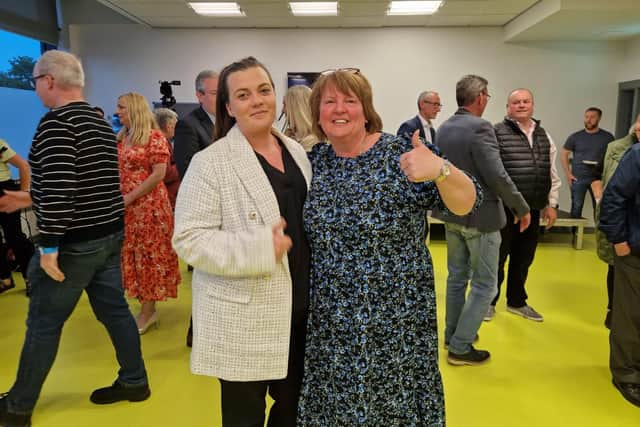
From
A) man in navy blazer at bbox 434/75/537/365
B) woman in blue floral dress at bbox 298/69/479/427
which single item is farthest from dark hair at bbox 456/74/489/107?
woman in blue floral dress at bbox 298/69/479/427

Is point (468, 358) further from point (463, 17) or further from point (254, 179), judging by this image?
point (463, 17)

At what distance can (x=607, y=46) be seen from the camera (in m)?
6.59

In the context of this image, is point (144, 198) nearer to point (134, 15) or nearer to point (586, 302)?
point (586, 302)

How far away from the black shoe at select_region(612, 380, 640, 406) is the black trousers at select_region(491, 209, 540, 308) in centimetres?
110

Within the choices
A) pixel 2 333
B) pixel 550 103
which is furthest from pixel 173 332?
pixel 550 103

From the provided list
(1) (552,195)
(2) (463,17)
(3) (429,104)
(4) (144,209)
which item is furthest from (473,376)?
(2) (463,17)

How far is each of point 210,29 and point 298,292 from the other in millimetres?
6259

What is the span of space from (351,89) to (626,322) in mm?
2109

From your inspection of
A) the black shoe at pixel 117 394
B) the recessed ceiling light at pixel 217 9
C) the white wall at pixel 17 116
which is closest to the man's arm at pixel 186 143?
the black shoe at pixel 117 394

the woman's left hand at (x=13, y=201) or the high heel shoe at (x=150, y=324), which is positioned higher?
the woman's left hand at (x=13, y=201)

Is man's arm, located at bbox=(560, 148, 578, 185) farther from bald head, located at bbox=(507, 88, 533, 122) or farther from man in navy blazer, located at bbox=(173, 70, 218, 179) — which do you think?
man in navy blazer, located at bbox=(173, 70, 218, 179)

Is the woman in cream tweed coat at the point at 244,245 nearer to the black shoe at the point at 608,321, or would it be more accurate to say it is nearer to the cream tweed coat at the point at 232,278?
the cream tweed coat at the point at 232,278

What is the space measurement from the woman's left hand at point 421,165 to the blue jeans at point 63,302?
5.02 ft

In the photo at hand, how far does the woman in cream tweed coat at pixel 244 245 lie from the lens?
134cm
